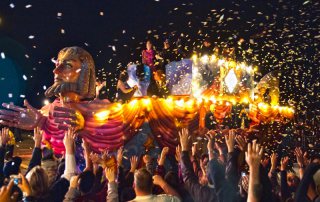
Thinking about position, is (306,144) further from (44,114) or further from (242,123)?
(44,114)

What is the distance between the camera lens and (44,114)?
890cm

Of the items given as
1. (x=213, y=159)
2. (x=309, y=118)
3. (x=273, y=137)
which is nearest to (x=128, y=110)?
(x=213, y=159)

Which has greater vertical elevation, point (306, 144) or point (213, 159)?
point (213, 159)

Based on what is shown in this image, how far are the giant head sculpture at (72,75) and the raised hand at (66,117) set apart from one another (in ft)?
1.49

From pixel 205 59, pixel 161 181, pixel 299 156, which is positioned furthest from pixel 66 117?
pixel 205 59

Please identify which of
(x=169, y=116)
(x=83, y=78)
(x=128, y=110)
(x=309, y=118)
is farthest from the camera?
(x=309, y=118)

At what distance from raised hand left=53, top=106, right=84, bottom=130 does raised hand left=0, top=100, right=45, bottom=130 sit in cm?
62

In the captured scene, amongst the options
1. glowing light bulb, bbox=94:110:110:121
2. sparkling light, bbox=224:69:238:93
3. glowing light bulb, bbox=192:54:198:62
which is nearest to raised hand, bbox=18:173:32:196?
glowing light bulb, bbox=94:110:110:121

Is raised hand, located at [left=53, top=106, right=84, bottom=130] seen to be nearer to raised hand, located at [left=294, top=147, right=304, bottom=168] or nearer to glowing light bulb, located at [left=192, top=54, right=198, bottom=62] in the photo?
raised hand, located at [left=294, top=147, right=304, bottom=168]

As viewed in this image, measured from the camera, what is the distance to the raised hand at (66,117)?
805 centimetres

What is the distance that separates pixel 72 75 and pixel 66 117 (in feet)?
3.05

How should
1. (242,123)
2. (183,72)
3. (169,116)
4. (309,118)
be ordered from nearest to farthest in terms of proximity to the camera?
1. (169,116)
2. (183,72)
3. (242,123)
4. (309,118)

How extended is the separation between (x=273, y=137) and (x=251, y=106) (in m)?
1.72

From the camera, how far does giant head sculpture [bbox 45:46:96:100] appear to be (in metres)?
8.38
